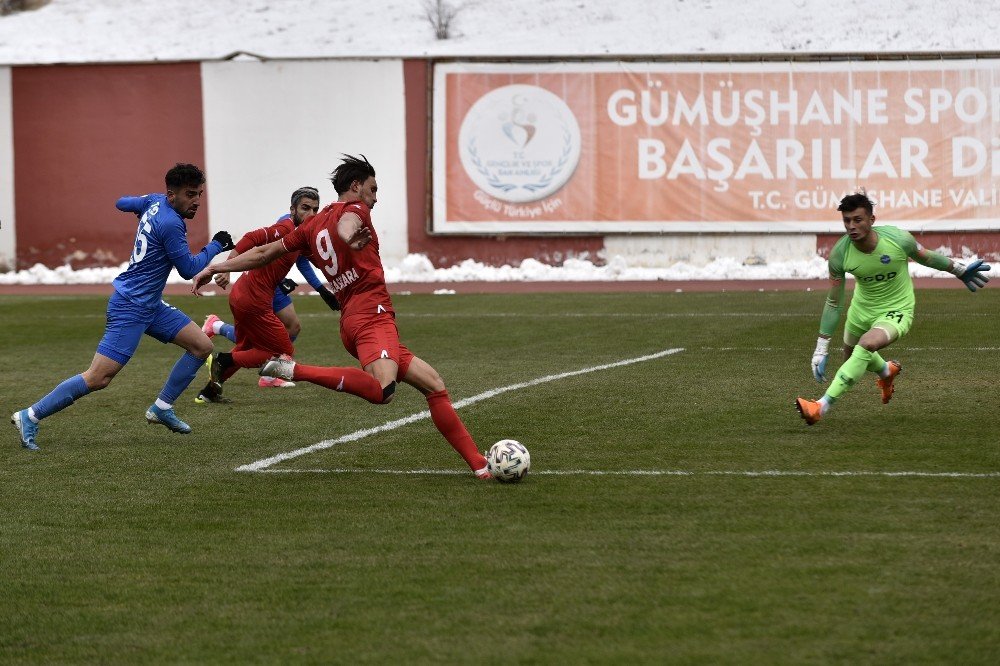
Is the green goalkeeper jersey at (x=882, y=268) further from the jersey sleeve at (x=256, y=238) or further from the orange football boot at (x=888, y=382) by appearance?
the jersey sleeve at (x=256, y=238)

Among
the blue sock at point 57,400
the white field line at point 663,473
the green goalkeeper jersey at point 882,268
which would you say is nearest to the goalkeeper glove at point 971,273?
the green goalkeeper jersey at point 882,268

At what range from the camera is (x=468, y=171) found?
31.0 meters

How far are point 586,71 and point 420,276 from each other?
5442mm

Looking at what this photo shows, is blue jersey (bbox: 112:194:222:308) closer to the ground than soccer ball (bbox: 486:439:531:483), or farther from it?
farther from it

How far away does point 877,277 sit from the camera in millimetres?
11234

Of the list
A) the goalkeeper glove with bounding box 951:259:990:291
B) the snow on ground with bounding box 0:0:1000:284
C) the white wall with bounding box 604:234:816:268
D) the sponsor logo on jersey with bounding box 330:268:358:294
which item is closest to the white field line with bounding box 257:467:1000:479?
the sponsor logo on jersey with bounding box 330:268:358:294

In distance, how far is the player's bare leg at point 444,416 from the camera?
855 cm

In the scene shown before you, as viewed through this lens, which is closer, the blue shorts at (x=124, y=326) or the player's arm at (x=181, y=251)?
the player's arm at (x=181, y=251)

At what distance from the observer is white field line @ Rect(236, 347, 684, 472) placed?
9.38 m

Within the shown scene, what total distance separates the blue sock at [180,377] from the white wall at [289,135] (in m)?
20.6

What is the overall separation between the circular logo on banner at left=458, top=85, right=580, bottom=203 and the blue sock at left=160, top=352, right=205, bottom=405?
66.2 ft

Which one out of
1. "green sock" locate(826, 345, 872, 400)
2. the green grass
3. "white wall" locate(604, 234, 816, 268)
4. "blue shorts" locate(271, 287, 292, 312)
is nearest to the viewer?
the green grass

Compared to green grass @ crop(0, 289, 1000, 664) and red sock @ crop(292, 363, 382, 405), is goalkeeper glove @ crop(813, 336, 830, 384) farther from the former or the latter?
red sock @ crop(292, 363, 382, 405)

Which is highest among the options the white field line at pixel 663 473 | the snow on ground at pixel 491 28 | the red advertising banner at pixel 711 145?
the snow on ground at pixel 491 28
